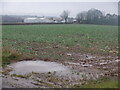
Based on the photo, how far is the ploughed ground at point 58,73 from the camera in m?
8.12

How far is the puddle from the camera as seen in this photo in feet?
33.8

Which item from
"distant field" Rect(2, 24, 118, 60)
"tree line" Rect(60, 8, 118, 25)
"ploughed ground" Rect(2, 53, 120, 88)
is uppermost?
"tree line" Rect(60, 8, 118, 25)

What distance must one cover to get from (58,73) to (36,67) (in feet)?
5.12

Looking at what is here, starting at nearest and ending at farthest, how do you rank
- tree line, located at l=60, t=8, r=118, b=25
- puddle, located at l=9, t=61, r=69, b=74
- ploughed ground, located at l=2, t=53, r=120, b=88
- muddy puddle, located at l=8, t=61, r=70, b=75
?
1. ploughed ground, located at l=2, t=53, r=120, b=88
2. muddy puddle, located at l=8, t=61, r=70, b=75
3. puddle, located at l=9, t=61, r=69, b=74
4. tree line, located at l=60, t=8, r=118, b=25

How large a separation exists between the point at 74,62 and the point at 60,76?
11.1 ft

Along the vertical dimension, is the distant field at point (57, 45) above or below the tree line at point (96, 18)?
below

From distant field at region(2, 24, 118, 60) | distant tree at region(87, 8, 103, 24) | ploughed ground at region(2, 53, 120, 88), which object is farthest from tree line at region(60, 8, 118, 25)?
ploughed ground at region(2, 53, 120, 88)

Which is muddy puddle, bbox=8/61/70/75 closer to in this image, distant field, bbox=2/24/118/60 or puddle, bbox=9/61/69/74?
puddle, bbox=9/61/69/74

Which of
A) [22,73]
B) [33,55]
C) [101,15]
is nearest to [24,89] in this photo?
[22,73]

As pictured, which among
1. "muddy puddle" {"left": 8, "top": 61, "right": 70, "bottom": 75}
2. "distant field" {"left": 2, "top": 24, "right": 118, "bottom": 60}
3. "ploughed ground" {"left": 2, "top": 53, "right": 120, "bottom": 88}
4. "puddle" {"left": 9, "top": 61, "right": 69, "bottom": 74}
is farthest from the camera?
"distant field" {"left": 2, "top": 24, "right": 118, "bottom": 60}

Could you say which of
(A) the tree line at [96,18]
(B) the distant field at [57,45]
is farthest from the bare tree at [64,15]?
(B) the distant field at [57,45]

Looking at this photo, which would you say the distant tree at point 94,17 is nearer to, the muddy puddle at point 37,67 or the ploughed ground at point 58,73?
the ploughed ground at point 58,73

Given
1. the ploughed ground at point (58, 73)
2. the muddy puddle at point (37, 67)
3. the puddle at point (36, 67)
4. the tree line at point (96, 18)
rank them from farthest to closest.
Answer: the tree line at point (96, 18), the puddle at point (36, 67), the muddy puddle at point (37, 67), the ploughed ground at point (58, 73)

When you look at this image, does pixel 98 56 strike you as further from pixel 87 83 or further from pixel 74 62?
pixel 87 83
